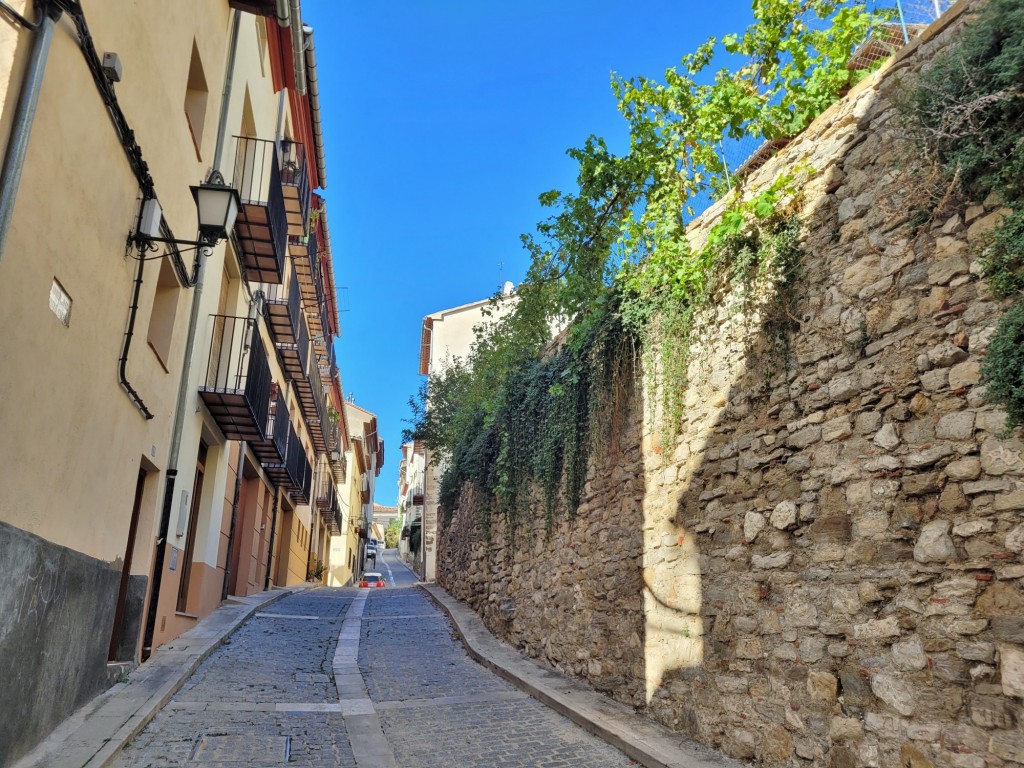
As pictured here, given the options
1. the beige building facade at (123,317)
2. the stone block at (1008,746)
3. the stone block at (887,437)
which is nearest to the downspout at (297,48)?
the beige building facade at (123,317)

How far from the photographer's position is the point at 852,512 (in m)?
4.47

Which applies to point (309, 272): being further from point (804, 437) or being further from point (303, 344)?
point (804, 437)

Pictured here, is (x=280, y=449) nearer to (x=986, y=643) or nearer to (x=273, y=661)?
(x=273, y=661)

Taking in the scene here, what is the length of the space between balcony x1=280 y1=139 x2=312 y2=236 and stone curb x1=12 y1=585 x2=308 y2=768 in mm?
7120

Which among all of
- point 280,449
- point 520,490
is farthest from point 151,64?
point 280,449

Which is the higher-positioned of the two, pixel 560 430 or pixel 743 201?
pixel 743 201

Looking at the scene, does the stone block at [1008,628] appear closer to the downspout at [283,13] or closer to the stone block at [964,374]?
the stone block at [964,374]

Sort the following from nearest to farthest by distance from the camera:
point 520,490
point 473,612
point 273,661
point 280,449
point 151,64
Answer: point 151,64
point 273,661
point 520,490
point 473,612
point 280,449

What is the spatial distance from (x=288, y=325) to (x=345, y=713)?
9.57m

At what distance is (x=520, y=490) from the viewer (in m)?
10.9

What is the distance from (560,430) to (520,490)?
2.08 metres

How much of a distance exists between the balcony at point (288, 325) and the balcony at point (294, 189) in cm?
119

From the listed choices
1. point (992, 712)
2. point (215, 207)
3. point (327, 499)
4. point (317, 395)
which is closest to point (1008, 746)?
point (992, 712)

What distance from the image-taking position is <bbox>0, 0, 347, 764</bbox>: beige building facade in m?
4.18
